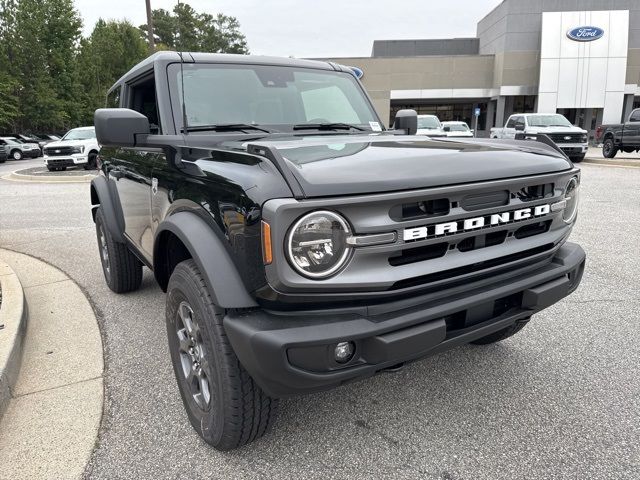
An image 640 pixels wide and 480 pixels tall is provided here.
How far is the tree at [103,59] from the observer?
43.3 m

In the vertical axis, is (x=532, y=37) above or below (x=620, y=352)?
above

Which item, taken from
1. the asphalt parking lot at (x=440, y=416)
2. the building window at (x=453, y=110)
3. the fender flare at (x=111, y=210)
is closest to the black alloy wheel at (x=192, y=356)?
the asphalt parking lot at (x=440, y=416)

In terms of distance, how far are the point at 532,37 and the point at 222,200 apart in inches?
1731

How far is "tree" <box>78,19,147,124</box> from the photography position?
4334 centimetres

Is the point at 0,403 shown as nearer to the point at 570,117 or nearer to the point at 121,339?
the point at 121,339

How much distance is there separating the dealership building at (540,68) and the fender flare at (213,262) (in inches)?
1583

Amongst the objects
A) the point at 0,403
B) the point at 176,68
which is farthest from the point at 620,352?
the point at 0,403

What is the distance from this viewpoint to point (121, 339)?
350 cm

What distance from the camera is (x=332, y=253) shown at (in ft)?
5.74

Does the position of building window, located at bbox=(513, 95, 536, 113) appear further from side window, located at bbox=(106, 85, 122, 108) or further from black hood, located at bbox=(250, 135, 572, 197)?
black hood, located at bbox=(250, 135, 572, 197)

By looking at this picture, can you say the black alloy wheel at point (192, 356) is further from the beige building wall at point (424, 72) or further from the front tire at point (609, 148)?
the beige building wall at point (424, 72)

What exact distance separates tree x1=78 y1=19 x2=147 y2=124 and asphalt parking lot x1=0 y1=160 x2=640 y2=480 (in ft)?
152

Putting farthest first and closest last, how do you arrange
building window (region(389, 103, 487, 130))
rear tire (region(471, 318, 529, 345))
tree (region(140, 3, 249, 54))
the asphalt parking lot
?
tree (region(140, 3, 249, 54)) → building window (region(389, 103, 487, 130)) → rear tire (region(471, 318, 529, 345)) → the asphalt parking lot

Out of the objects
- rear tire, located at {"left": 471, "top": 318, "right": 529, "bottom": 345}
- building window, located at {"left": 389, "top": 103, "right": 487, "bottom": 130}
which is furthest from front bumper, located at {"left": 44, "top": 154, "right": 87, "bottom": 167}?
Result: building window, located at {"left": 389, "top": 103, "right": 487, "bottom": 130}
